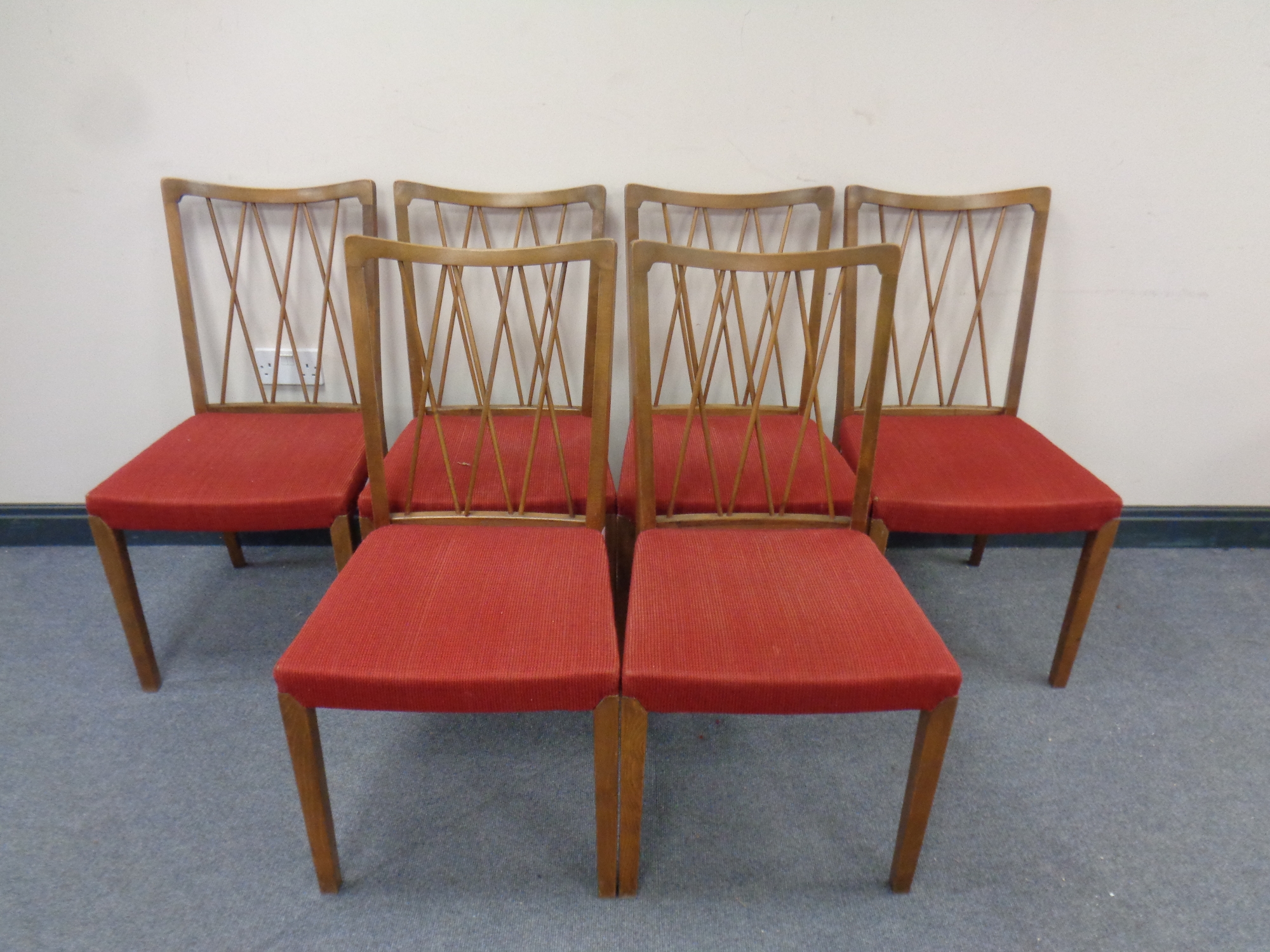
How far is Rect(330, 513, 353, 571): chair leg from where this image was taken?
1466 millimetres

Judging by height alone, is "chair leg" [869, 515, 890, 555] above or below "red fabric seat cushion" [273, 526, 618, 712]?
below

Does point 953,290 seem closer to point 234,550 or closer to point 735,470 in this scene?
point 735,470

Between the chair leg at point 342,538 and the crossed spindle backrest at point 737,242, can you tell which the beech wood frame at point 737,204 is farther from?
the chair leg at point 342,538

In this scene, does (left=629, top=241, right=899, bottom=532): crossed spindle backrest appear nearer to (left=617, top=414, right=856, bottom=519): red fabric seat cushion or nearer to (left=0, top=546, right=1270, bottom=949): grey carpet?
(left=617, top=414, right=856, bottom=519): red fabric seat cushion

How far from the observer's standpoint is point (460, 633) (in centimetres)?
110

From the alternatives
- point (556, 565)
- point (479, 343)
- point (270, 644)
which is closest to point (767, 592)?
point (556, 565)

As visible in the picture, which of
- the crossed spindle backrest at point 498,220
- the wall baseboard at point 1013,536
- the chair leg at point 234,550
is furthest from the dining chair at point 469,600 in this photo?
the wall baseboard at point 1013,536

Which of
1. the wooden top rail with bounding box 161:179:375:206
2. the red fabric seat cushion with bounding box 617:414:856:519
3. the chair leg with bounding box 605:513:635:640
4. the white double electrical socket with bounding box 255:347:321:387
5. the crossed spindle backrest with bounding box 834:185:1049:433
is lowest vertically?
the chair leg with bounding box 605:513:635:640

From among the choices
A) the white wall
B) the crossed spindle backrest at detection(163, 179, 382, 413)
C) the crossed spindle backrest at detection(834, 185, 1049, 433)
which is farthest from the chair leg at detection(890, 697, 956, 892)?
the crossed spindle backrest at detection(163, 179, 382, 413)

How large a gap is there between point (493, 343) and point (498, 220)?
28 cm

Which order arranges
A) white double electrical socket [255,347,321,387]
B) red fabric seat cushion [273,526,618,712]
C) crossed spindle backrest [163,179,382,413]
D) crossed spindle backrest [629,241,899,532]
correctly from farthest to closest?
white double electrical socket [255,347,321,387] < crossed spindle backrest [163,179,382,413] < crossed spindle backrest [629,241,899,532] < red fabric seat cushion [273,526,618,712]

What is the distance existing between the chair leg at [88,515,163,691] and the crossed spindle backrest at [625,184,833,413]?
3.52ft

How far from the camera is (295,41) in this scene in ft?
5.29

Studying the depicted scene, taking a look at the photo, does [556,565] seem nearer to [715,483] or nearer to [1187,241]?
[715,483]
